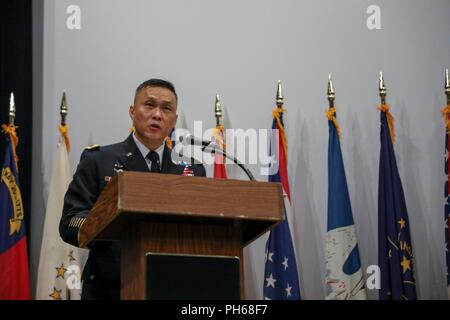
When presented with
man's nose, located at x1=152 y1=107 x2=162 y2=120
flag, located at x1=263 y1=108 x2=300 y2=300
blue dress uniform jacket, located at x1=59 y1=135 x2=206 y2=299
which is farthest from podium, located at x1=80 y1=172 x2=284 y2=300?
flag, located at x1=263 y1=108 x2=300 y2=300

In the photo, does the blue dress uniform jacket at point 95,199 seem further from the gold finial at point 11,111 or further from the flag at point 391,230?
the flag at point 391,230

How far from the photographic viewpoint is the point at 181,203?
7.73 feet

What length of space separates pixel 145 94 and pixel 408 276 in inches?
93.8

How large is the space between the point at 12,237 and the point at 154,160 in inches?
67.7

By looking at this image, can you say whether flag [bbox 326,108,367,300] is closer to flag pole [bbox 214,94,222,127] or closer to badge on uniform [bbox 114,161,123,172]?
flag pole [bbox 214,94,222,127]

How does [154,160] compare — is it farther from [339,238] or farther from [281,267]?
[339,238]

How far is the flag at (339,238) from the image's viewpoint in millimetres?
4980

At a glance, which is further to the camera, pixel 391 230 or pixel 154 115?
pixel 391 230

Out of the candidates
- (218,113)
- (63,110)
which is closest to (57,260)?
(63,110)

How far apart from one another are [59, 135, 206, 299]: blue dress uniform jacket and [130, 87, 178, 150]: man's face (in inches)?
2.7

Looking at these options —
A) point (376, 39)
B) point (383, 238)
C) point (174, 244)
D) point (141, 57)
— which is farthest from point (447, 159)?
point (174, 244)

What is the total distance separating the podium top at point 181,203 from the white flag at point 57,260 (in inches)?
89.7

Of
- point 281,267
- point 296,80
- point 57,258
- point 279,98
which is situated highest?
point 296,80
